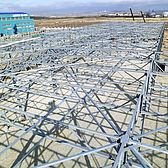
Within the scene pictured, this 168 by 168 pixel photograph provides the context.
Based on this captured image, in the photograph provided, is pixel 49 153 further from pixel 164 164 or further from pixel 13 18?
pixel 13 18

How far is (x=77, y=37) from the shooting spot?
18641 mm

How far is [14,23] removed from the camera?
4178 cm

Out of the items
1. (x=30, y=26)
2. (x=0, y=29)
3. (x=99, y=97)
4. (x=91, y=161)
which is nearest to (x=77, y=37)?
(x=99, y=97)

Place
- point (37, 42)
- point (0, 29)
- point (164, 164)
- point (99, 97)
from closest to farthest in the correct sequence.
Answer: point (164, 164), point (99, 97), point (37, 42), point (0, 29)

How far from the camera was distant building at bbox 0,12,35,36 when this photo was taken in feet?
128

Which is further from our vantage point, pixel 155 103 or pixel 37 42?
pixel 37 42

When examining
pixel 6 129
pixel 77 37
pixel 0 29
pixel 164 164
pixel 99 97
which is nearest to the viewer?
pixel 164 164

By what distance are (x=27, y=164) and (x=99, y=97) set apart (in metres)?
6.65

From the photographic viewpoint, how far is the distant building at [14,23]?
128ft

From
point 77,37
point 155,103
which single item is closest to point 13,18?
point 77,37

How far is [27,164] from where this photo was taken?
22.2ft

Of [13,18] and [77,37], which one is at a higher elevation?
[13,18]

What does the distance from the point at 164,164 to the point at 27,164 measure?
234 inches

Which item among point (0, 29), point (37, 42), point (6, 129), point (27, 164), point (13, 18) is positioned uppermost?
point (13, 18)
